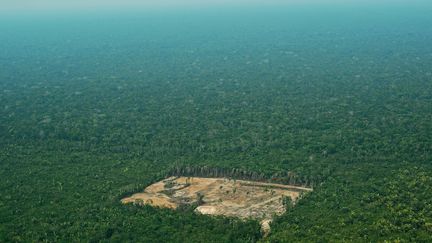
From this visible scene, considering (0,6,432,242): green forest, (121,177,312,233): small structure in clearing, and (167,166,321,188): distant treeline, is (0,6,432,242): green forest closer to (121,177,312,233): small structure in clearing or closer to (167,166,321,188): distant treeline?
(167,166,321,188): distant treeline

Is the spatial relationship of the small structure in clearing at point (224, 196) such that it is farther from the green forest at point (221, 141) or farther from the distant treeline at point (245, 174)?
the green forest at point (221, 141)

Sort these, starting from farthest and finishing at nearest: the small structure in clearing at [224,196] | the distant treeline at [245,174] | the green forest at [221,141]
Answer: the distant treeline at [245,174]
the small structure in clearing at [224,196]
the green forest at [221,141]

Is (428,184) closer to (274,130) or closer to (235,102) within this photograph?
(274,130)

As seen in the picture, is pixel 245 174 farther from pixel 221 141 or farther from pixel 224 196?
pixel 221 141

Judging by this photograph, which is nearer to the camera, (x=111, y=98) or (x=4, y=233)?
(x=4, y=233)

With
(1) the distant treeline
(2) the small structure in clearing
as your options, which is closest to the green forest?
(1) the distant treeline

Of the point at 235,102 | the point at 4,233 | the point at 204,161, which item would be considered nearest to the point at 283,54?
the point at 235,102

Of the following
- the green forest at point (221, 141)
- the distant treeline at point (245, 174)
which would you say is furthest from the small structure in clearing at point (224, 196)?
the green forest at point (221, 141)
